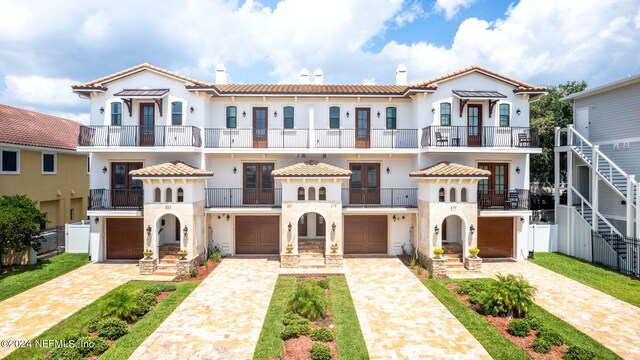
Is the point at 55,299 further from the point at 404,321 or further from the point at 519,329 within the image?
the point at 519,329

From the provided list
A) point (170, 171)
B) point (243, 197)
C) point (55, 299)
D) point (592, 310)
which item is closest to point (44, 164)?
point (170, 171)

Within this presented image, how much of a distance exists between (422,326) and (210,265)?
1085 centimetres

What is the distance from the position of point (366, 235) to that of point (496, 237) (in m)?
7.21

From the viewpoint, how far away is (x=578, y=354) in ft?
27.0

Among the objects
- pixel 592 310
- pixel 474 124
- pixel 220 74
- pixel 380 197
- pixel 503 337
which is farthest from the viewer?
pixel 220 74

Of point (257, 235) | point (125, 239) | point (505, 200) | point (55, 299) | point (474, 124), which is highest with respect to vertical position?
point (474, 124)

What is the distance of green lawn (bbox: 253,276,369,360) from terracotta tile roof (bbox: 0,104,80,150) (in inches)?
728

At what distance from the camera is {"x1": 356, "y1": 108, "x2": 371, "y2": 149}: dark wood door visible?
60.9ft

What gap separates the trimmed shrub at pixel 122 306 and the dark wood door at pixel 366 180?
11.7m

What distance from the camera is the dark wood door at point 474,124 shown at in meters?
18.1

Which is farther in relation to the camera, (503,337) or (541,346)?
(503,337)

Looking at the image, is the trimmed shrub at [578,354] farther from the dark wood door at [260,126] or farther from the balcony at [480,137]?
the dark wood door at [260,126]

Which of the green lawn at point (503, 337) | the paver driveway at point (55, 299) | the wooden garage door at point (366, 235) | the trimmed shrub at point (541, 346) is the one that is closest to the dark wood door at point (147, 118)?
the paver driveway at point (55, 299)

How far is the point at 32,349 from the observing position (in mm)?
8828
